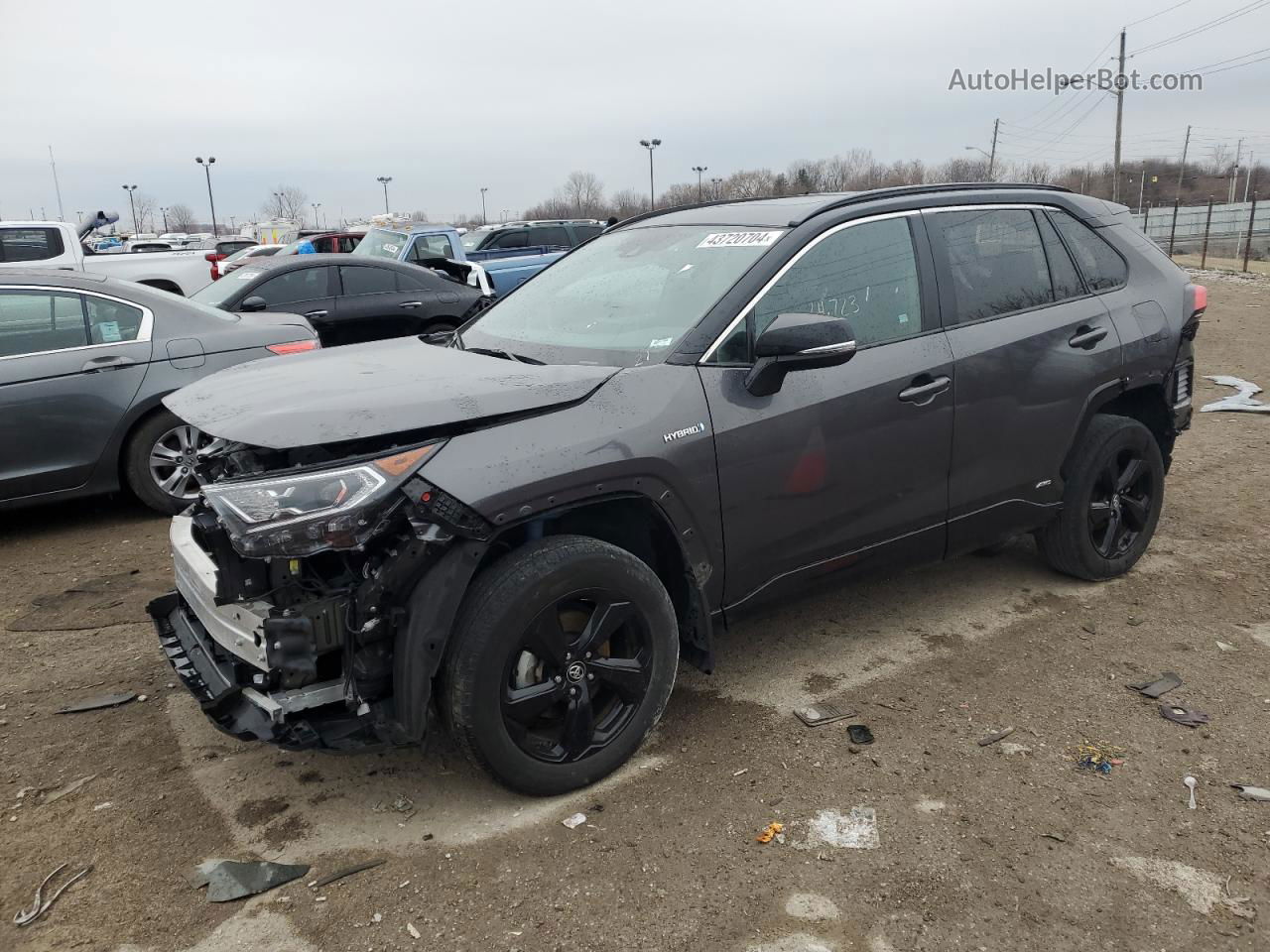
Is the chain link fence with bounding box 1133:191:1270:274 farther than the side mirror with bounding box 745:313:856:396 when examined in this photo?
Yes

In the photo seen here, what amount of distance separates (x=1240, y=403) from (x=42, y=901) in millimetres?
9008

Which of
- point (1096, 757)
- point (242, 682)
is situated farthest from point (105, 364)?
point (1096, 757)

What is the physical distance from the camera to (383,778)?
10.7 feet

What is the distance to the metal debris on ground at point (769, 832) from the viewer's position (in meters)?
2.87

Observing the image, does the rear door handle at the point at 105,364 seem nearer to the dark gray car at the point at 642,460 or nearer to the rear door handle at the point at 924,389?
the dark gray car at the point at 642,460

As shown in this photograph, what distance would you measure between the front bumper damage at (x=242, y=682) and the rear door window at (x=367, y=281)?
727 cm

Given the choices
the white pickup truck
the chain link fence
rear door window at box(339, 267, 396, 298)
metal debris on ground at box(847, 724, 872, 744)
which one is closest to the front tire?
metal debris on ground at box(847, 724, 872, 744)

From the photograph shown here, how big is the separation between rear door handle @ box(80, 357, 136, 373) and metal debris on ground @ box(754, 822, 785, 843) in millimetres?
4818

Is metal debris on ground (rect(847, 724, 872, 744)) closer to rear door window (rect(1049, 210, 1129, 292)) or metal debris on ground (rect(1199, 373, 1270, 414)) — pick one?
rear door window (rect(1049, 210, 1129, 292))

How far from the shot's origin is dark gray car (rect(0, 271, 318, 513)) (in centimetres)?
552

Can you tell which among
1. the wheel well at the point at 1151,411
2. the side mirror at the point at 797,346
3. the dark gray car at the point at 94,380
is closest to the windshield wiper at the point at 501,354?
the side mirror at the point at 797,346

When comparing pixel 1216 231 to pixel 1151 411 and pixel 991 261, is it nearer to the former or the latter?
pixel 1151 411

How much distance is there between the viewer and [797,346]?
10.2 feet

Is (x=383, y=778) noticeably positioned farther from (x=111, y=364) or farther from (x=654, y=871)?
(x=111, y=364)
